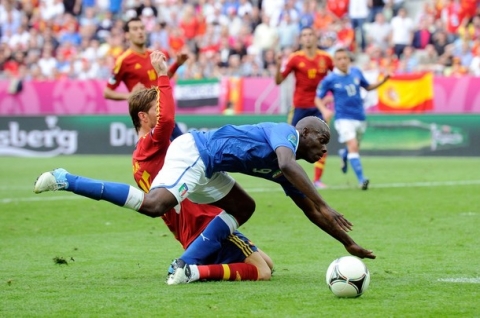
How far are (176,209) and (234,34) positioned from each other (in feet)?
65.7

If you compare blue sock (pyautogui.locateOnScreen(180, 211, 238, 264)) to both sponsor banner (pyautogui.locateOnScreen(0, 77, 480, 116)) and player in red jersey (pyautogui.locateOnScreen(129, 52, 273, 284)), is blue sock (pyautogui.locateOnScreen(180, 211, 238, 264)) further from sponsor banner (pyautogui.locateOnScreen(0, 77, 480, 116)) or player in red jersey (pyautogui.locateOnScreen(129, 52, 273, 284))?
sponsor banner (pyautogui.locateOnScreen(0, 77, 480, 116))

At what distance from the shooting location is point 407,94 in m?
22.4

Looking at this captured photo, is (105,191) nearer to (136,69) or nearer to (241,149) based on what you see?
(241,149)

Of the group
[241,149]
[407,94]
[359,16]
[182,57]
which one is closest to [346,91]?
[182,57]

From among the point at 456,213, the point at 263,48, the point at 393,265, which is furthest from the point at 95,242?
the point at 263,48

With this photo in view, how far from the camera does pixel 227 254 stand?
7.61m

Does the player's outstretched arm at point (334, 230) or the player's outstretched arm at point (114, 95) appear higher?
the player's outstretched arm at point (334, 230)

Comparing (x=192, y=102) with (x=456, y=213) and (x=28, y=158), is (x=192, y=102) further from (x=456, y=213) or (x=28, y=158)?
(x=456, y=213)

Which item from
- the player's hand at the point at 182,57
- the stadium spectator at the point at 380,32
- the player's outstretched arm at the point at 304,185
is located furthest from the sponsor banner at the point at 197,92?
the player's outstretched arm at the point at 304,185

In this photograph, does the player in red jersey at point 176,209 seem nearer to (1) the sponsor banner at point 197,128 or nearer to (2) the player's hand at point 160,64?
(2) the player's hand at point 160,64

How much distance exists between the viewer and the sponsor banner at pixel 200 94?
22.1 meters

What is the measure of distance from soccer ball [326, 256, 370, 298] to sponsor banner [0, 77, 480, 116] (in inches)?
618

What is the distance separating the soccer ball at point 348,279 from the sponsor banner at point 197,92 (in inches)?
707

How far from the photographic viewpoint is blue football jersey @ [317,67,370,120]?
15.9 m
